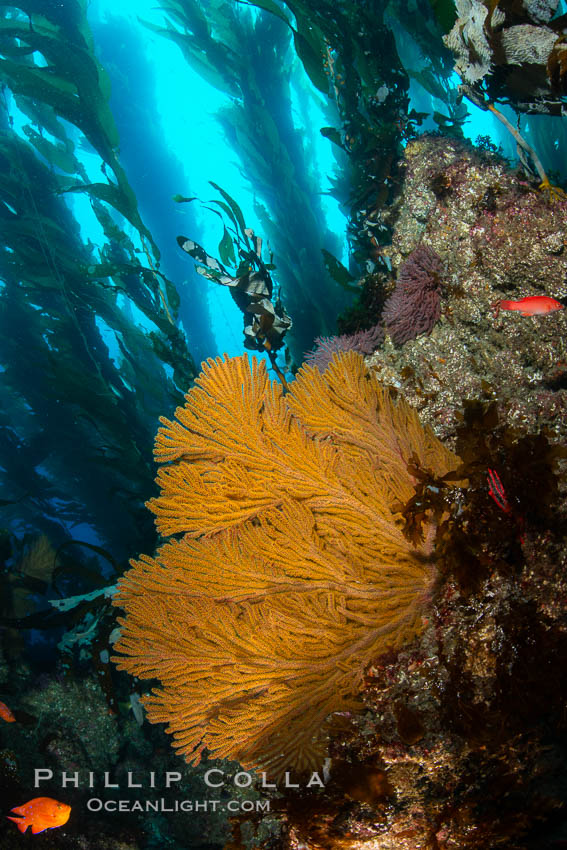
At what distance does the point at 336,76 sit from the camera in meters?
5.27

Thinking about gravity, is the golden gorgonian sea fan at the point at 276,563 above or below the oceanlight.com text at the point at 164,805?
above

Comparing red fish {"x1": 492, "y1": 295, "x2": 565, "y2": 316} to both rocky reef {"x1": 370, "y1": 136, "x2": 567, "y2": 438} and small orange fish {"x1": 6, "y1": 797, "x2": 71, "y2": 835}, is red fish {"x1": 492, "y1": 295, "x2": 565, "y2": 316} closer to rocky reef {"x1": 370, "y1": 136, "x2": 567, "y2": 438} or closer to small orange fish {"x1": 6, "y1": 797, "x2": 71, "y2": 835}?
rocky reef {"x1": 370, "y1": 136, "x2": 567, "y2": 438}

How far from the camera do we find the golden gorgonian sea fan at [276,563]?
6.61 ft

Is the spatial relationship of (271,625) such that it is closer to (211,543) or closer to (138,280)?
(211,543)

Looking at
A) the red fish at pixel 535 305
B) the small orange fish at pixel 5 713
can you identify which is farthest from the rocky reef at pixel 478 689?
the small orange fish at pixel 5 713

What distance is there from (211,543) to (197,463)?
49cm

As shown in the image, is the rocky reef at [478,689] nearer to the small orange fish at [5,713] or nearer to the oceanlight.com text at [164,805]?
the oceanlight.com text at [164,805]

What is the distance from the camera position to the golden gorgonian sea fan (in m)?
2.01

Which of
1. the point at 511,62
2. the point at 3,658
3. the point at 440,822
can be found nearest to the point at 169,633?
the point at 440,822

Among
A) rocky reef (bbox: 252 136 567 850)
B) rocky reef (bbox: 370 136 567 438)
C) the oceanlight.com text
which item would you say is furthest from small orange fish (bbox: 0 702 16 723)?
rocky reef (bbox: 370 136 567 438)

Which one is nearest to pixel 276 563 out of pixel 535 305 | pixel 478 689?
pixel 478 689

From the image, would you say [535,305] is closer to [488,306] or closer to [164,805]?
[488,306]

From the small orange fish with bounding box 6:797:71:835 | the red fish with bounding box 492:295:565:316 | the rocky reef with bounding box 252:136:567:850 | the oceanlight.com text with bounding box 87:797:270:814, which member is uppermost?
the red fish with bounding box 492:295:565:316

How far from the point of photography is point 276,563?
7.16 feet
